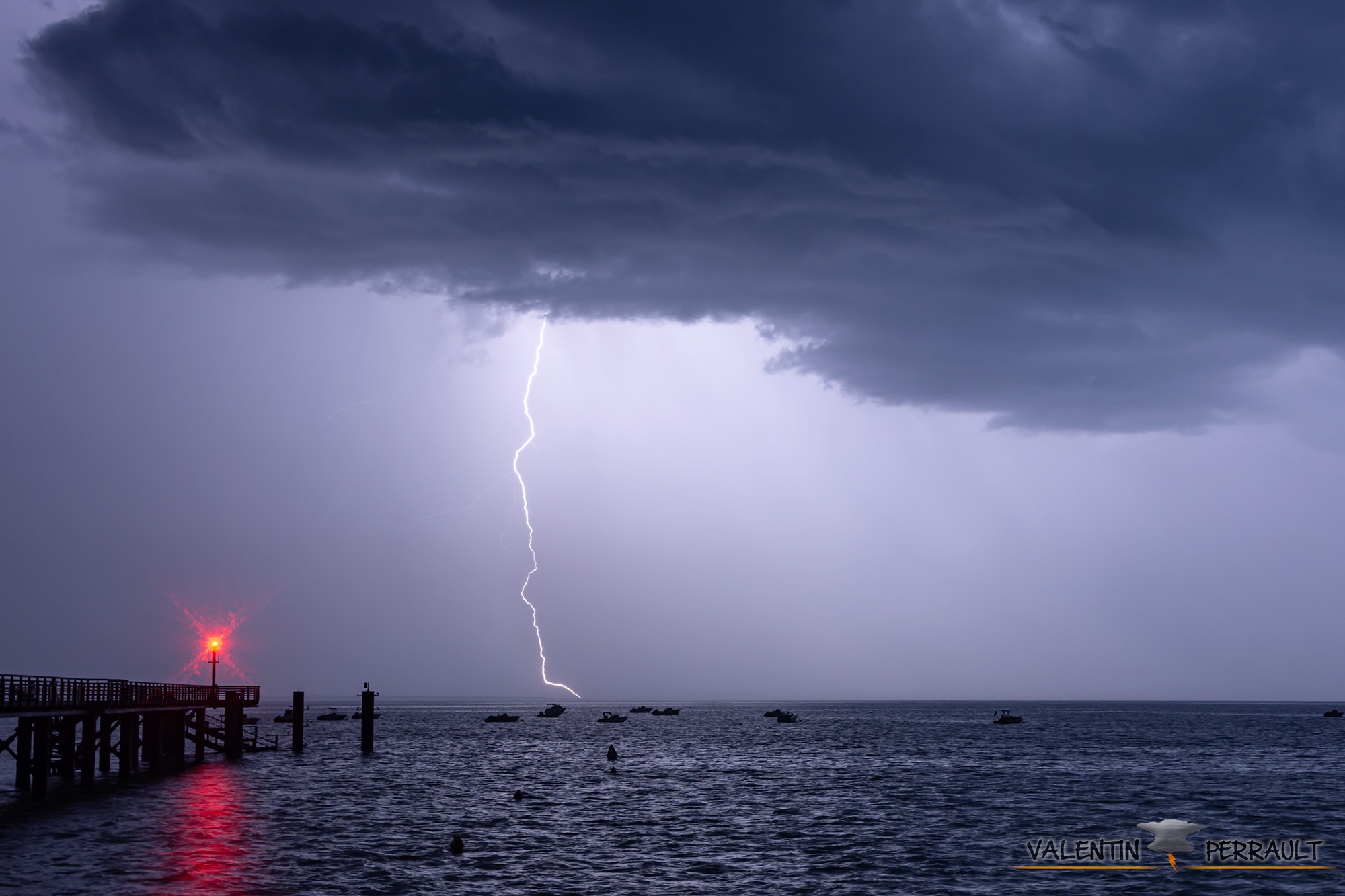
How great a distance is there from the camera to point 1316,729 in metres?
176

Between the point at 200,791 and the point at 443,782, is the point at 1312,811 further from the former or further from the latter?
the point at 200,791

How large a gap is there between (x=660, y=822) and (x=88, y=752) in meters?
35.9

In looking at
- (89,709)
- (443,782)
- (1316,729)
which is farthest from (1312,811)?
(1316,729)

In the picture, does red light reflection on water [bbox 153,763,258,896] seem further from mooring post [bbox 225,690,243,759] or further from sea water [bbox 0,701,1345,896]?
mooring post [bbox 225,690,243,759]

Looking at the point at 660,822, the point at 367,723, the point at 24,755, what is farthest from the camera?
the point at 367,723

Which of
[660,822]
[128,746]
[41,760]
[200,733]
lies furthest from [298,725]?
[660,822]

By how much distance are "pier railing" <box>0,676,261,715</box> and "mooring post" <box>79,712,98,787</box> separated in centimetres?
129

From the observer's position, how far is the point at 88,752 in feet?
216

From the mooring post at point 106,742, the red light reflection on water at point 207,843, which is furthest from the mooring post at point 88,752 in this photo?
the red light reflection on water at point 207,843

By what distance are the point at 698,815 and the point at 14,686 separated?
35.5m

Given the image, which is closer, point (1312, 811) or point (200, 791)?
point (1312, 811)

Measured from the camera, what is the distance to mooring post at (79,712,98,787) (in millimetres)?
64938

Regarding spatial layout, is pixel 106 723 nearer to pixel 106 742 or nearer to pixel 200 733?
pixel 106 742

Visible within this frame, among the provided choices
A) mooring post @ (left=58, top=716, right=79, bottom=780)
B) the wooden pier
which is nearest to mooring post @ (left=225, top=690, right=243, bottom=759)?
the wooden pier
